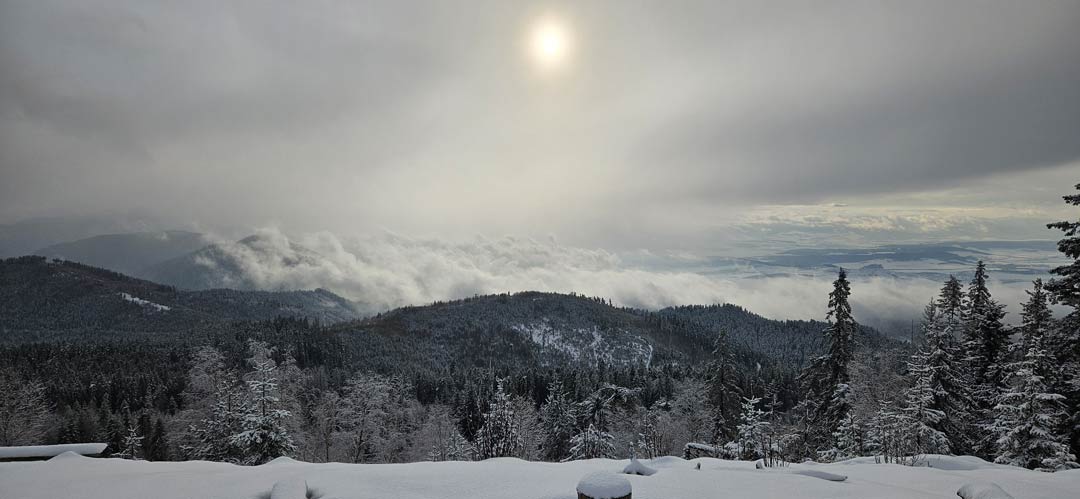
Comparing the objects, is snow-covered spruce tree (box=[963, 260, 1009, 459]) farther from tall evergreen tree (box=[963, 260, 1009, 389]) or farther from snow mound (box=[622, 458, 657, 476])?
snow mound (box=[622, 458, 657, 476])

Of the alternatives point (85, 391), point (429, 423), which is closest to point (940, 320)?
point (429, 423)

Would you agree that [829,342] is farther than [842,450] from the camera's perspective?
Yes

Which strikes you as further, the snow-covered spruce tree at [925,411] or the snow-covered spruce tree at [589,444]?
the snow-covered spruce tree at [589,444]

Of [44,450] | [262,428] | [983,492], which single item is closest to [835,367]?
[983,492]

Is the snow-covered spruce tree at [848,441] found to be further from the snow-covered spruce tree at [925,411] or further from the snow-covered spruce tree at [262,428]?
the snow-covered spruce tree at [262,428]

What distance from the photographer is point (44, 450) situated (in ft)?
27.5

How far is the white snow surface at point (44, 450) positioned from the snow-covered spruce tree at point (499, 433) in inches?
1164

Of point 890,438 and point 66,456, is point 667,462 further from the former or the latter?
point 66,456

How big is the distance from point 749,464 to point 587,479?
7301 mm

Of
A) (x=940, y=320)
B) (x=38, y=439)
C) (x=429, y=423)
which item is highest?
(x=940, y=320)

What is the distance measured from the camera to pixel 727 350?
105ft

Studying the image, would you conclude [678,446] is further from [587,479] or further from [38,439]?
[38,439]

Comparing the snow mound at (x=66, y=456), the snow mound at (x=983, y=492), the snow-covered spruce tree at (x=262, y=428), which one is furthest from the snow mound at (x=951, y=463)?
the snow-covered spruce tree at (x=262, y=428)

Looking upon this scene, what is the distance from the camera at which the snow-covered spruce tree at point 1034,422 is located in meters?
17.0
